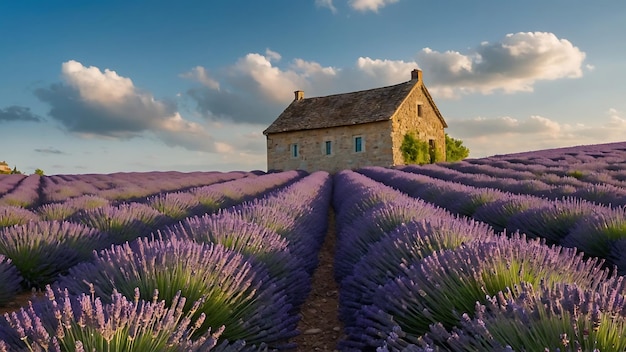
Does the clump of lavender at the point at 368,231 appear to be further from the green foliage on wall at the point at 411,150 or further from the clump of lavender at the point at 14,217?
the green foliage on wall at the point at 411,150

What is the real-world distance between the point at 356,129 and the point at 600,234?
2349 cm

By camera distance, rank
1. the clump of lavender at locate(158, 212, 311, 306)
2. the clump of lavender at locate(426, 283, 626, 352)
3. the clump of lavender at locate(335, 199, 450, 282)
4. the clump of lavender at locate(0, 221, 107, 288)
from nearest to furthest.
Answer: the clump of lavender at locate(426, 283, 626, 352) → the clump of lavender at locate(158, 212, 311, 306) → the clump of lavender at locate(335, 199, 450, 282) → the clump of lavender at locate(0, 221, 107, 288)

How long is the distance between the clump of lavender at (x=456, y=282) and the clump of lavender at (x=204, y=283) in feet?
1.49

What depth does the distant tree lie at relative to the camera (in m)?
32.9

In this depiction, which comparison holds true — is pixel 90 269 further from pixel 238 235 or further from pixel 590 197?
pixel 590 197

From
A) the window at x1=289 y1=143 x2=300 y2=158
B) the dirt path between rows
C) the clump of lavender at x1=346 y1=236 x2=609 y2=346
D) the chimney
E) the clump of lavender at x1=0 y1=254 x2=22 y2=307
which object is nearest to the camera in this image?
the clump of lavender at x1=346 y1=236 x2=609 y2=346

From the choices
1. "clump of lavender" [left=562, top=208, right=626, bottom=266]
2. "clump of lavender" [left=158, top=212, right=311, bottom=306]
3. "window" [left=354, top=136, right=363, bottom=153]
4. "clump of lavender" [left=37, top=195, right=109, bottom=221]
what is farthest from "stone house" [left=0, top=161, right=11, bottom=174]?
"clump of lavender" [left=562, top=208, right=626, bottom=266]

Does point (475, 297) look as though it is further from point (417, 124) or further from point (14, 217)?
point (417, 124)

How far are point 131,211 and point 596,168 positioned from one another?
36.0 feet

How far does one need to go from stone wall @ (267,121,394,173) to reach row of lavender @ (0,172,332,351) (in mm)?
22424

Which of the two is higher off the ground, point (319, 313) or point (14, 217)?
point (14, 217)

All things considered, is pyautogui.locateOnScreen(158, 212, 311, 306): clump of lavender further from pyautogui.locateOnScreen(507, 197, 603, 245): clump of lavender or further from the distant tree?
the distant tree

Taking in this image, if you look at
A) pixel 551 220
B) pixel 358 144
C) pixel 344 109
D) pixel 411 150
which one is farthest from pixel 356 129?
pixel 551 220

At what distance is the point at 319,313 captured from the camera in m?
3.13
